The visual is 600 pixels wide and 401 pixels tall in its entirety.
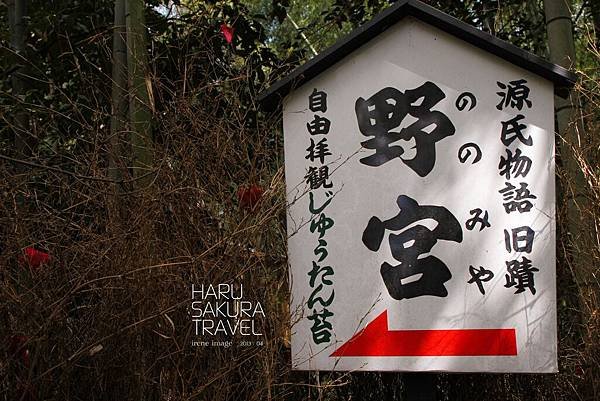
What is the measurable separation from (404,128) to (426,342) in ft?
3.31

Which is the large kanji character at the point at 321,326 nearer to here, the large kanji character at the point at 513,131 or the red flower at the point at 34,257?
the large kanji character at the point at 513,131

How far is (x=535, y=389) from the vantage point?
414cm

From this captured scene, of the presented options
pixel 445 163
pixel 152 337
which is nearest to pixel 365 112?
pixel 445 163

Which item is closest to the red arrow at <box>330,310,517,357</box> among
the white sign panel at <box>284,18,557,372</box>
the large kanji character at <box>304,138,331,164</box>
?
the white sign panel at <box>284,18,557,372</box>

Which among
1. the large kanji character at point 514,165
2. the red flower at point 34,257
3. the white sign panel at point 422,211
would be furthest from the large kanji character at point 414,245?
the red flower at point 34,257

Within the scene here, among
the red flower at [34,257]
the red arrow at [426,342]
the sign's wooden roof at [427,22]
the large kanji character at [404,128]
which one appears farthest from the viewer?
the large kanji character at [404,128]

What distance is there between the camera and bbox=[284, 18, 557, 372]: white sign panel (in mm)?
3482

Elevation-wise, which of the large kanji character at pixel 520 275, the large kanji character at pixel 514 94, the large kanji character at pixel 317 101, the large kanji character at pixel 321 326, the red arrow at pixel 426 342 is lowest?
the red arrow at pixel 426 342

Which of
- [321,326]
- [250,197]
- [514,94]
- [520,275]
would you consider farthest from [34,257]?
[514,94]

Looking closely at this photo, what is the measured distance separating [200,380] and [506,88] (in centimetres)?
192

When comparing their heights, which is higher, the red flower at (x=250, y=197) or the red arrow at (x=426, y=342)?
the red flower at (x=250, y=197)

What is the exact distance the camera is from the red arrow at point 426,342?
3.46 m

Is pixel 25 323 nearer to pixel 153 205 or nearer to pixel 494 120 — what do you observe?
pixel 153 205

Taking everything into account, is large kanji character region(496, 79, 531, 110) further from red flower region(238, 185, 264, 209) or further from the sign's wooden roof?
red flower region(238, 185, 264, 209)
